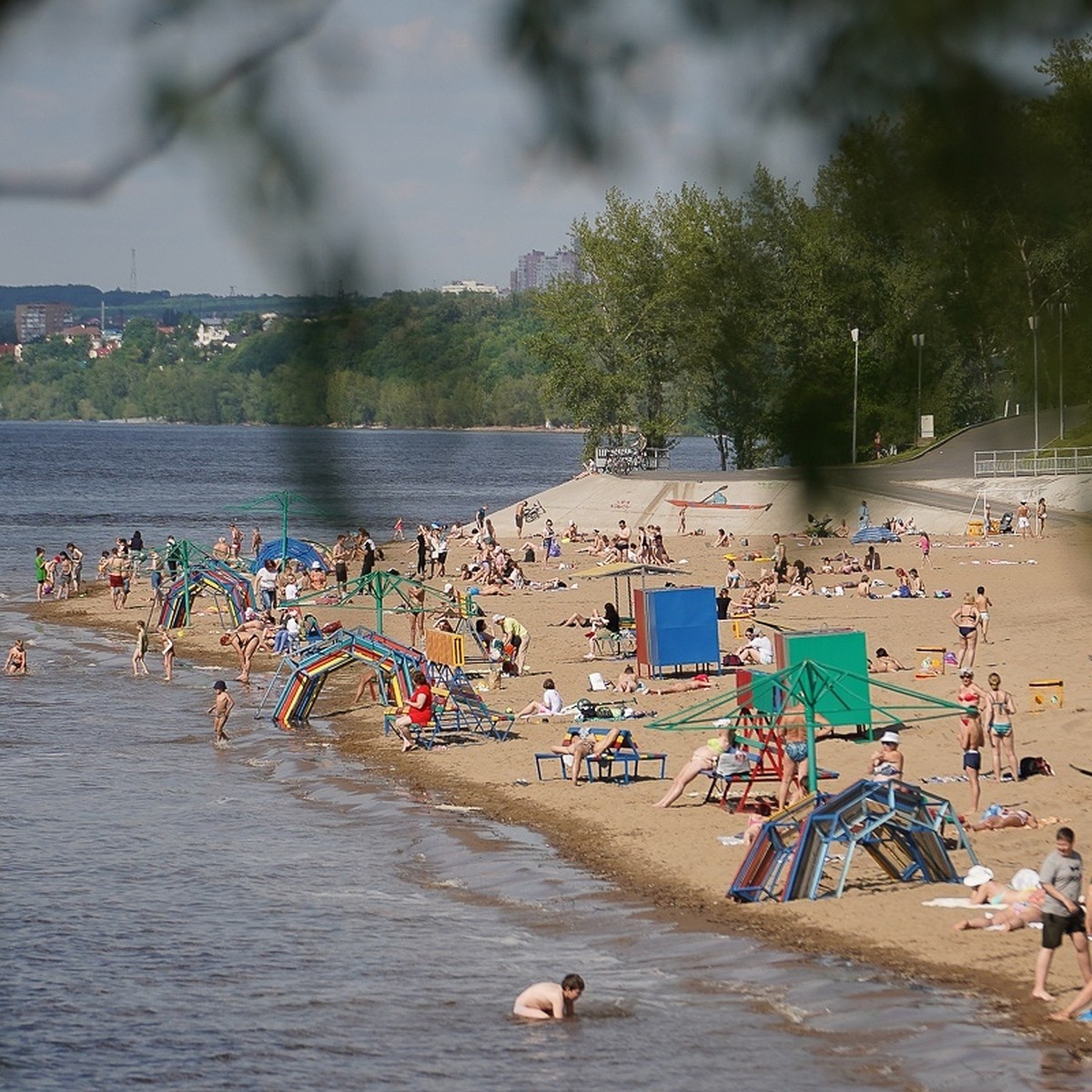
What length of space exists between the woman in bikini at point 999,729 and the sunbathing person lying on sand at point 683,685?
27.4 ft

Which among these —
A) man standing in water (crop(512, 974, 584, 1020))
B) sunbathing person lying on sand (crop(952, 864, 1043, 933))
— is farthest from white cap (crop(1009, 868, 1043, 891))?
man standing in water (crop(512, 974, 584, 1020))

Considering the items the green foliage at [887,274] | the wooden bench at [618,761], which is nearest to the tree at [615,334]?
the green foliage at [887,274]

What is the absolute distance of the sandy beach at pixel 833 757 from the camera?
1397cm

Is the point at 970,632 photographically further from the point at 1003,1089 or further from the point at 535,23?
the point at 535,23

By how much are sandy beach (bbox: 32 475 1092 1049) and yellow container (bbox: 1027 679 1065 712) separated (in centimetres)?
14

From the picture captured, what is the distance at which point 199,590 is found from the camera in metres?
43.4

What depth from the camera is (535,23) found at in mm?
2736

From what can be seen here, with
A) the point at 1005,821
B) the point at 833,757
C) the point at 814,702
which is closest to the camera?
the point at 1005,821

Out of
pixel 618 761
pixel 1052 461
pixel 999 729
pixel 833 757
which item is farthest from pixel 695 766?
pixel 1052 461

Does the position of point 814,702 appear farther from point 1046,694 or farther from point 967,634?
point 967,634

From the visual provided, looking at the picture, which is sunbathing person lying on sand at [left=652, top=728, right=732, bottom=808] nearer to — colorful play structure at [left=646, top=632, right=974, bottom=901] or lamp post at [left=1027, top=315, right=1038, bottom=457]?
colorful play structure at [left=646, top=632, right=974, bottom=901]

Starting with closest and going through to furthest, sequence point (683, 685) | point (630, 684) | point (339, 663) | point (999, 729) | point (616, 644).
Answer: point (999, 729) → point (630, 684) → point (683, 685) → point (339, 663) → point (616, 644)

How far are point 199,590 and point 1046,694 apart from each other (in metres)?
24.7

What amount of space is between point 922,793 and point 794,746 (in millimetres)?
3112
